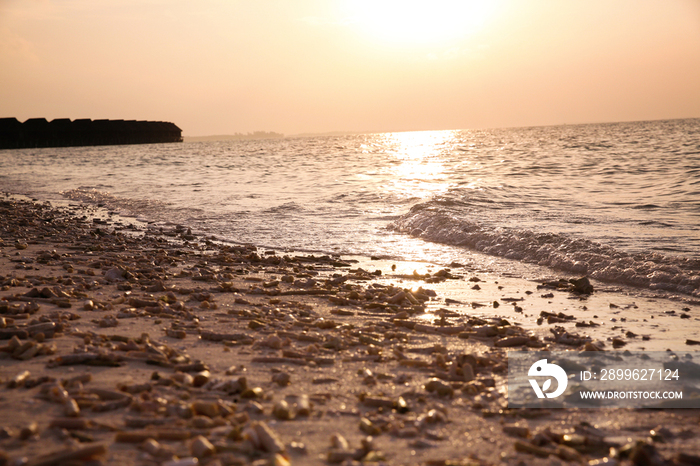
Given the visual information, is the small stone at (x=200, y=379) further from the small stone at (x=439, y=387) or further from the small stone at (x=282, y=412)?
the small stone at (x=439, y=387)

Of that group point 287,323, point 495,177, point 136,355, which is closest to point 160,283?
point 287,323

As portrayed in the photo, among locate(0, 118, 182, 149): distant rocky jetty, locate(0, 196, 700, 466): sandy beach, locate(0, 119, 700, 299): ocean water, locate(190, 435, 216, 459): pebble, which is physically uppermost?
locate(0, 118, 182, 149): distant rocky jetty

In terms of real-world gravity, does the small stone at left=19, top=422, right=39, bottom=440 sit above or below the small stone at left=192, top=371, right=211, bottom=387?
above

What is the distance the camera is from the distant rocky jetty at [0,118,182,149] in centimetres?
7625

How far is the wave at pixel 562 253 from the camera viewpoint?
691 cm

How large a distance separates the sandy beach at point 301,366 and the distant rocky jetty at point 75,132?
3354 inches

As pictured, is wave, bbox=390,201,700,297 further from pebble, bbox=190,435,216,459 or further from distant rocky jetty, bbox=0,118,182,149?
distant rocky jetty, bbox=0,118,182,149

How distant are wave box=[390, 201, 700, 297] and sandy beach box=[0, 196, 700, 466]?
32.1 inches

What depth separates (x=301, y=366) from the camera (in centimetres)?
370

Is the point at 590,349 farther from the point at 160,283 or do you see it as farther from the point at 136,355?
the point at 160,283

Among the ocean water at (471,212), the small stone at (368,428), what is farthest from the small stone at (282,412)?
the ocean water at (471,212)

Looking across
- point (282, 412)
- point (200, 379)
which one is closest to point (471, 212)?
point (200, 379)

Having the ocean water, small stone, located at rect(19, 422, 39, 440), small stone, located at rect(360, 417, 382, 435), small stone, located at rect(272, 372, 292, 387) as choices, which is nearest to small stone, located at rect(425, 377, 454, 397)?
small stone, located at rect(360, 417, 382, 435)

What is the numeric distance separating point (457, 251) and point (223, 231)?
5.69 meters
